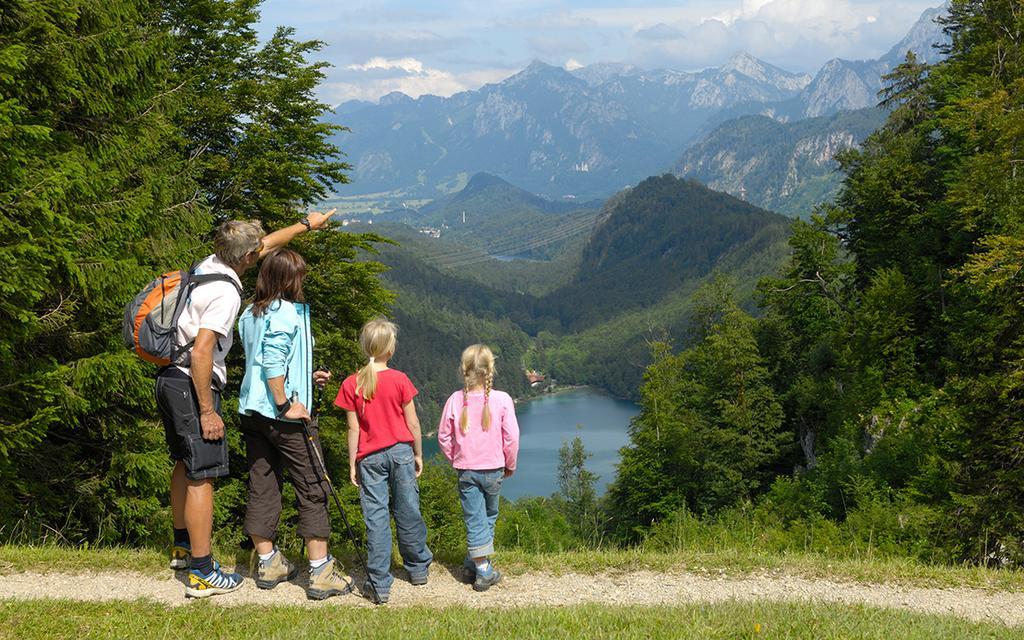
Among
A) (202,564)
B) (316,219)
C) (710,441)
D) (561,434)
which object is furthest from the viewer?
(561,434)

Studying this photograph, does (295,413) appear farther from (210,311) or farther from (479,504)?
(479,504)

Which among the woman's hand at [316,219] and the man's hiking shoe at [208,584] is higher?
the woman's hand at [316,219]

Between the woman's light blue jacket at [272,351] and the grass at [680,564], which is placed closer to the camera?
the woman's light blue jacket at [272,351]

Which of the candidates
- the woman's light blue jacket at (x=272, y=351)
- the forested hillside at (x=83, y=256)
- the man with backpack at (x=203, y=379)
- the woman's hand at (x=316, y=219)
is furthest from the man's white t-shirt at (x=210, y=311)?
the forested hillside at (x=83, y=256)

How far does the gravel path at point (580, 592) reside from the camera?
555 centimetres

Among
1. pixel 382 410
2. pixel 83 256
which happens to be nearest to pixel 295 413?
pixel 382 410

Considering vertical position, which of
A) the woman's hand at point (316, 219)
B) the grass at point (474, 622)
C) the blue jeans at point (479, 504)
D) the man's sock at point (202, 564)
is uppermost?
the woman's hand at point (316, 219)

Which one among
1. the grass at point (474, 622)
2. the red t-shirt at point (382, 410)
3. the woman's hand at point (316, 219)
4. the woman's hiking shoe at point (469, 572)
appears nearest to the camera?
the grass at point (474, 622)

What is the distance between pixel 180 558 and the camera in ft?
19.5

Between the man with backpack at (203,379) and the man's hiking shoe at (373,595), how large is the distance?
960mm

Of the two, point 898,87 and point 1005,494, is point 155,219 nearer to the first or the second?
point 1005,494

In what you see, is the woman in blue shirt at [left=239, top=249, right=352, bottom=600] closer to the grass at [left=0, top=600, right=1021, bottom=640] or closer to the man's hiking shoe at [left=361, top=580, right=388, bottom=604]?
the man's hiking shoe at [left=361, top=580, right=388, bottom=604]

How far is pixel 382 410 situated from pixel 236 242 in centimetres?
158

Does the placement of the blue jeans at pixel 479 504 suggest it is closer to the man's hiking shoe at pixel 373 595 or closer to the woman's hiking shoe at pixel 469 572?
the woman's hiking shoe at pixel 469 572
